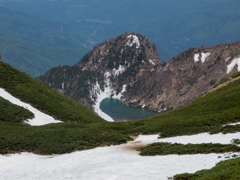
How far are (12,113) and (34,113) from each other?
575 centimetres

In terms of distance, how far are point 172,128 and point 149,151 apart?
10302 millimetres

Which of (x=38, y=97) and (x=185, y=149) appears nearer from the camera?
(x=185, y=149)

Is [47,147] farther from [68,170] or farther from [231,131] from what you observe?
[231,131]

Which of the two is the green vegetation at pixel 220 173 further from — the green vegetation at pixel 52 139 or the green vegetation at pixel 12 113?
the green vegetation at pixel 12 113

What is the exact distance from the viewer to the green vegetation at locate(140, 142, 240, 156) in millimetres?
28291

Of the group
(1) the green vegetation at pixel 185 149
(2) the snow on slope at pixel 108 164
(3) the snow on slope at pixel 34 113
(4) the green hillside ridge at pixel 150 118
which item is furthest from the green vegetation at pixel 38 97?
(1) the green vegetation at pixel 185 149

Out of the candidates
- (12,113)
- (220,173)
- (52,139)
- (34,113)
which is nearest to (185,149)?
(220,173)

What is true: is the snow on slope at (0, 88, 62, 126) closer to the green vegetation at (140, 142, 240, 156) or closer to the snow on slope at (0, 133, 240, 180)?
the snow on slope at (0, 133, 240, 180)

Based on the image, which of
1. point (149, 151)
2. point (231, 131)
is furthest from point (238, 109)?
point (149, 151)

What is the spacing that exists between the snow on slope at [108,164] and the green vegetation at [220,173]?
1.56 meters

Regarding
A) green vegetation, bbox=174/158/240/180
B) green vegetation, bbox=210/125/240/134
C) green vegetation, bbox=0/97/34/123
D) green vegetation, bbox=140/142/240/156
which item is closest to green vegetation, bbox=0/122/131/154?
green vegetation, bbox=0/97/34/123

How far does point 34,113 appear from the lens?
54.5m

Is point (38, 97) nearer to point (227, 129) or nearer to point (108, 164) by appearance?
point (108, 164)

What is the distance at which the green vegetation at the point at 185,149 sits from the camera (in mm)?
28291
